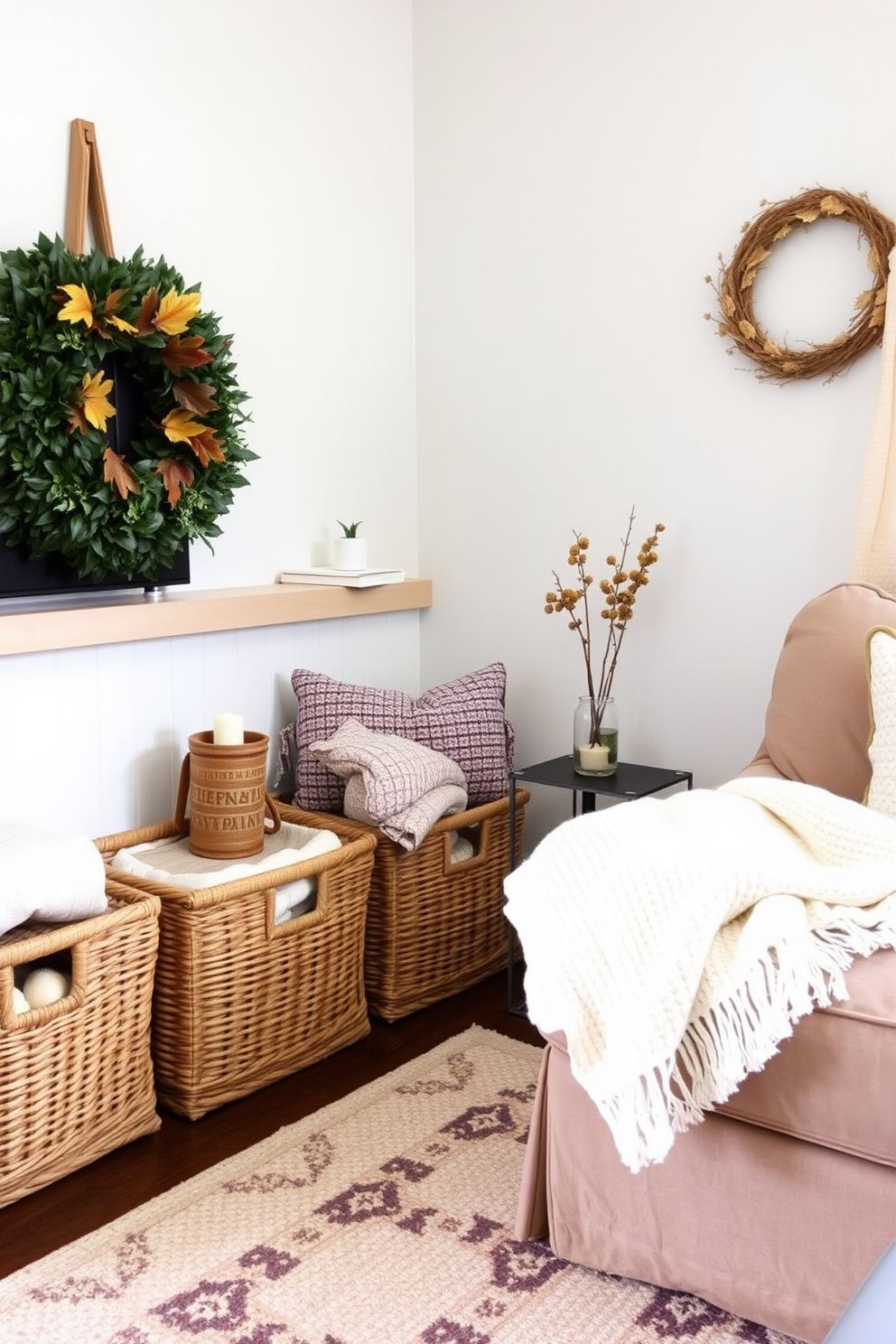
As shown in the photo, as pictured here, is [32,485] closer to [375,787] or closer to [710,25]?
[375,787]

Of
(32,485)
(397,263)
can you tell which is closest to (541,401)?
(397,263)

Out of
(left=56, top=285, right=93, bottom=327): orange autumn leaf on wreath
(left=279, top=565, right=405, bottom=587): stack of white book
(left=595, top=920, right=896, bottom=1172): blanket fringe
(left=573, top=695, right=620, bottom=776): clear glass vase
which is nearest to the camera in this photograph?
(left=595, top=920, right=896, bottom=1172): blanket fringe

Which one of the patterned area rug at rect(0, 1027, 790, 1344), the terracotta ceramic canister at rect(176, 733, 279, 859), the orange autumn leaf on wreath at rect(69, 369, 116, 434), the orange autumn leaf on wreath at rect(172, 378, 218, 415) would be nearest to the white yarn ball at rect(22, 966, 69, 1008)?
the patterned area rug at rect(0, 1027, 790, 1344)

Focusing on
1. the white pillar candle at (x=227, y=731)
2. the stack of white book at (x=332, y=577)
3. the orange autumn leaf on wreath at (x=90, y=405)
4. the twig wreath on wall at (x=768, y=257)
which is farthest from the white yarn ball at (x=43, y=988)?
the twig wreath on wall at (x=768, y=257)

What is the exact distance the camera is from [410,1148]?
6.23 ft

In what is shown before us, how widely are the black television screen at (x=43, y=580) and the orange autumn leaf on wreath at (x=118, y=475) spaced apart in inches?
7.1

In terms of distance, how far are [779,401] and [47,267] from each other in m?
1.43

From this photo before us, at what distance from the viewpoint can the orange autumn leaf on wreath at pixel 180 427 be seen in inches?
84.5

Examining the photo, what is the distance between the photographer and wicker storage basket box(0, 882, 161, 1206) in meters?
1.70

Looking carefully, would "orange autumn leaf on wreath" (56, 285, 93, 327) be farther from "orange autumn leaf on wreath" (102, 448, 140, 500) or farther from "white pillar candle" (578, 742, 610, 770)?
"white pillar candle" (578, 742, 610, 770)

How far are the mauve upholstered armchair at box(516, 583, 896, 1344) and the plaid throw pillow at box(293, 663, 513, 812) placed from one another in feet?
3.37

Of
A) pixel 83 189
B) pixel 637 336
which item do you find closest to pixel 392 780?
pixel 637 336

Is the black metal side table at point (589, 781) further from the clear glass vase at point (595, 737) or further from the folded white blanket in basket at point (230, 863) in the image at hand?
the folded white blanket in basket at point (230, 863)

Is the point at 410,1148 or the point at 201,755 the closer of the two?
the point at 410,1148
